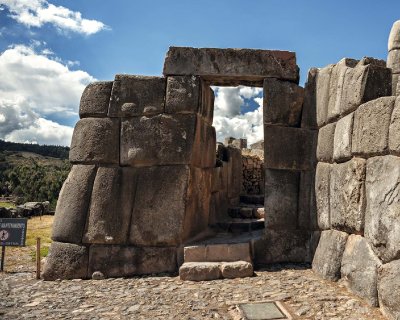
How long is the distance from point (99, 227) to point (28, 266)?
1.98m

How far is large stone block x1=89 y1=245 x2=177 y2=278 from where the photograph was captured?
19.6 feet

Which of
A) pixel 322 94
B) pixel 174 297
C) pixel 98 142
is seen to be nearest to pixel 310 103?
pixel 322 94

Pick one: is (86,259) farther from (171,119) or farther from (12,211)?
(12,211)

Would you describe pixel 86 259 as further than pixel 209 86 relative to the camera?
No

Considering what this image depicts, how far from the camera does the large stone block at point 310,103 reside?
618cm

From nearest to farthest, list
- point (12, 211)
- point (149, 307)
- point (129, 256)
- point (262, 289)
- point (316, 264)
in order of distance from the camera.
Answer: point (149, 307)
point (262, 289)
point (316, 264)
point (129, 256)
point (12, 211)

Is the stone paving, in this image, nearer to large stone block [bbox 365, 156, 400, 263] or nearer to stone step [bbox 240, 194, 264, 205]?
large stone block [bbox 365, 156, 400, 263]

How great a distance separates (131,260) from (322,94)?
3874mm

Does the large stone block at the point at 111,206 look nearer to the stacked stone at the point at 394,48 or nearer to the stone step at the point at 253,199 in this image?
the stone step at the point at 253,199

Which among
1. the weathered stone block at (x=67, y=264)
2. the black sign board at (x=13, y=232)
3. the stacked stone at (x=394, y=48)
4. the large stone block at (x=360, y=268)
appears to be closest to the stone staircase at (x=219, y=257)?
the large stone block at (x=360, y=268)

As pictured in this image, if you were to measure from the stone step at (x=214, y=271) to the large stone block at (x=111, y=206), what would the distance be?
3.96 feet

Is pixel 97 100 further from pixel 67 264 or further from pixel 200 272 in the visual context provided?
pixel 200 272

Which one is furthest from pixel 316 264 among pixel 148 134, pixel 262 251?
pixel 148 134

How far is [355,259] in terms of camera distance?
4.44 m
